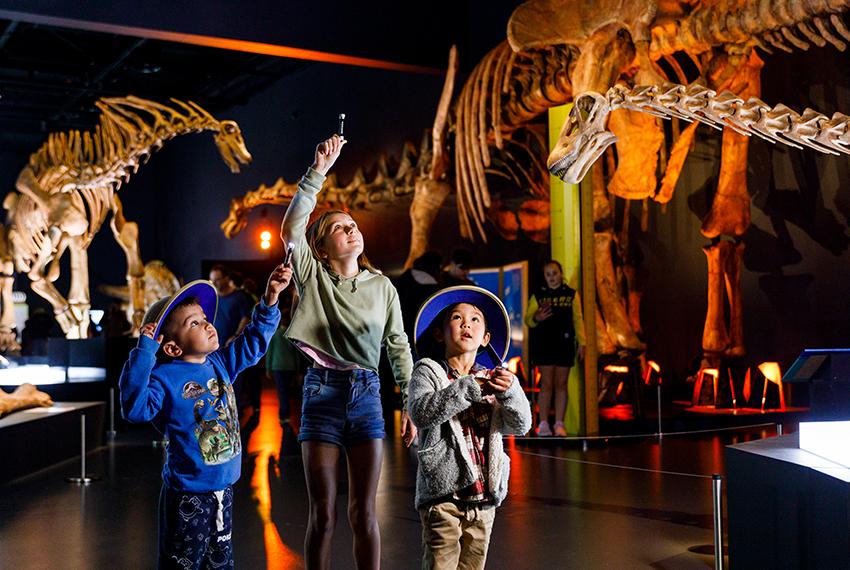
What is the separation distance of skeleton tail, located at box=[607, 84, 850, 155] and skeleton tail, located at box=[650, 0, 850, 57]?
0.98 meters

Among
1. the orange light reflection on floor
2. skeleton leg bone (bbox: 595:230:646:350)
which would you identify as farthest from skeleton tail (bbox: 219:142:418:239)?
the orange light reflection on floor

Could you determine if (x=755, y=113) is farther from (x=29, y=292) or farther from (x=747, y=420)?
(x=29, y=292)

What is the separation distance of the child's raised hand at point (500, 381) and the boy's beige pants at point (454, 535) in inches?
15.7

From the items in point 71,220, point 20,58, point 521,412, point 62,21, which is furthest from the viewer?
point 20,58

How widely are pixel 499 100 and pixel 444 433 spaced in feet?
23.0

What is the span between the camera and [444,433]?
308cm

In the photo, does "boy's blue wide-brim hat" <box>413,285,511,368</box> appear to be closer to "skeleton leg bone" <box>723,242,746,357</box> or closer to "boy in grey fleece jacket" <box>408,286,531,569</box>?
"boy in grey fleece jacket" <box>408,286,531,569</box>

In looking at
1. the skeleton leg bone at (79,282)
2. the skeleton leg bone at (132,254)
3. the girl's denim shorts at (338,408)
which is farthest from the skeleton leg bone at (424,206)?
the girl's denim shorts at (338,408)

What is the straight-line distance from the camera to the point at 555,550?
15.6ft

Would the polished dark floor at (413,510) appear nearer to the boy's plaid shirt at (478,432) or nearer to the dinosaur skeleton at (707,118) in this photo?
the boy's plaid shirt at (478,432)

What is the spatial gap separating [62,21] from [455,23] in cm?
434

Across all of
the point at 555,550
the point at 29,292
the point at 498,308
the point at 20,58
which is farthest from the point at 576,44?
the point at 29,292

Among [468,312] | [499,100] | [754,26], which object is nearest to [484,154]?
[499,100]

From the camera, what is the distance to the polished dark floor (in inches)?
186
